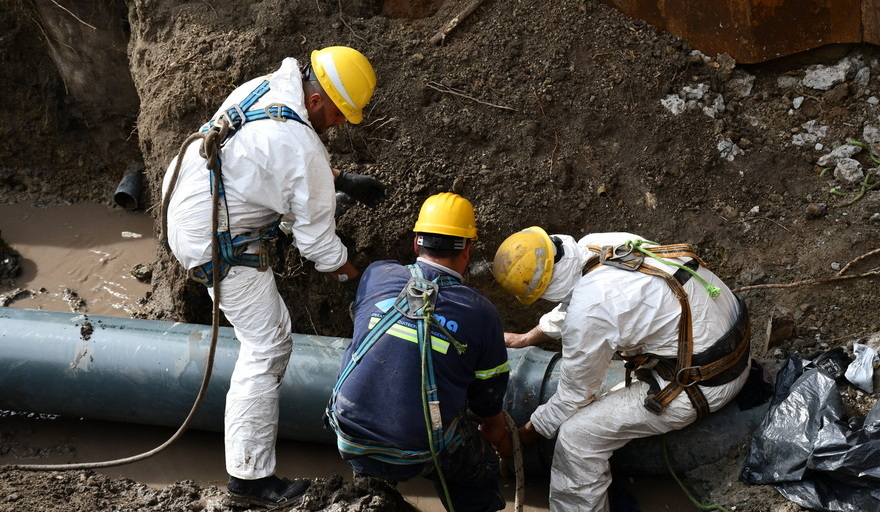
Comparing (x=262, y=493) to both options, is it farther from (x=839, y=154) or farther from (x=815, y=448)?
(x=839, y=154)

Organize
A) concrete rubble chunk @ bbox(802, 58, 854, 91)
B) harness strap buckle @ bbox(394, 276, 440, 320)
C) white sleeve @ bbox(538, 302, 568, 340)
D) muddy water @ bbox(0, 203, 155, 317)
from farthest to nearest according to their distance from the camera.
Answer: muddy water @ bbox(0, 203, 155, 317)
concrete rubble chunk @ bbox(802, 58, 854, 91)
white sleeve @ bbox(538, 302, 568, 340)
harness strap buckle @ bbox(394, 276, 440, 320)

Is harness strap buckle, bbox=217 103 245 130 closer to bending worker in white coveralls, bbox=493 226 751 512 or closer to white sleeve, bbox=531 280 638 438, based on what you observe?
bending worker in white coveralls, bbox=493 226 751 512

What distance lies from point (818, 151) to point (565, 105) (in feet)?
5.27

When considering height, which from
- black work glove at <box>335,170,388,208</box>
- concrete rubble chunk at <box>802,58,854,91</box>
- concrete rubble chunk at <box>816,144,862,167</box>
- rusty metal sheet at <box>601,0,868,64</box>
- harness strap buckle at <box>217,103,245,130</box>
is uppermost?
rusty metal sheet at <box>601,0,868,64</box>

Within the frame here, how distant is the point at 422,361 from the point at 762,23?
11.2 ft

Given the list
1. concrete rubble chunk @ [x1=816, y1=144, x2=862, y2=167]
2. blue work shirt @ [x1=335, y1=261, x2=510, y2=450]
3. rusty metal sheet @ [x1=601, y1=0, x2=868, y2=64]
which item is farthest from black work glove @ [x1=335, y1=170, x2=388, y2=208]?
concrete rubble chunk @ [x1=816, y1=144, x2=862, y2=167]

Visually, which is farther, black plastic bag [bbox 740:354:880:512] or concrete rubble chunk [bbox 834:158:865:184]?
concrete rubble chunk [bbox 834:158:865:184]

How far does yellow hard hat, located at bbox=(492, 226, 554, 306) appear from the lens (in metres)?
3.36

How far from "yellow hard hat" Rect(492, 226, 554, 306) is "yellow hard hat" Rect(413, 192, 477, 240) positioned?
194mm

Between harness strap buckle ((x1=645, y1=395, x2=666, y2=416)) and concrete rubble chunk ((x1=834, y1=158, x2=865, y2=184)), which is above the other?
concrete rubble chunk ((x1=834, y1=158, x2=865, y2=184))

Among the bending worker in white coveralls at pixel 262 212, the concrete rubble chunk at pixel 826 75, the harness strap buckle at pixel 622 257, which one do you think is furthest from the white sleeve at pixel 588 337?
the concrete rubble chunk at pixel 826 75

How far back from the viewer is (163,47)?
215 inches

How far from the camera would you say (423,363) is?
307 cm

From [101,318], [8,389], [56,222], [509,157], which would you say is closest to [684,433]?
[509,157]
